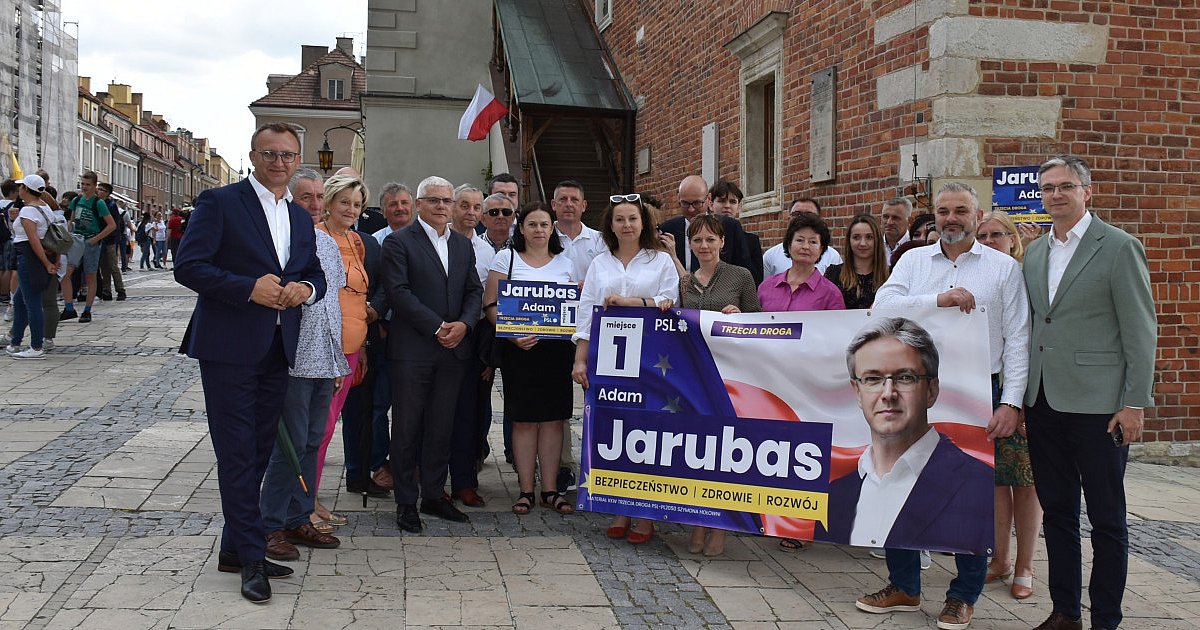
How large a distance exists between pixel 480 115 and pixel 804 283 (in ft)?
36.4

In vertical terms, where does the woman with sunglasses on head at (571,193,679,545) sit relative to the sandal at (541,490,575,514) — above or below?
above

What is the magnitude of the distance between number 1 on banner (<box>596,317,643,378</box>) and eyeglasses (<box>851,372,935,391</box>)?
1.28 m

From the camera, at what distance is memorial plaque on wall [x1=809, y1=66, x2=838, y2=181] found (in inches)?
395

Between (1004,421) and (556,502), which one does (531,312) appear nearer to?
(556,502)

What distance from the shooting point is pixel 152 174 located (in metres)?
102

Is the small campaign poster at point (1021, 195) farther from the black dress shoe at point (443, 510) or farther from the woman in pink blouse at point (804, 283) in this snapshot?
the black dress shoe at point (443, 510)

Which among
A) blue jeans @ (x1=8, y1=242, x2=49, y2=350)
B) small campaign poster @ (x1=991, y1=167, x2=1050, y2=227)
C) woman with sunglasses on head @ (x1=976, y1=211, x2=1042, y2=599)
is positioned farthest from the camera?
blue jeans @ (x1=8, y1=242, x2=49, y2=350)

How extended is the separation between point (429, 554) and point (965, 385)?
269 cm

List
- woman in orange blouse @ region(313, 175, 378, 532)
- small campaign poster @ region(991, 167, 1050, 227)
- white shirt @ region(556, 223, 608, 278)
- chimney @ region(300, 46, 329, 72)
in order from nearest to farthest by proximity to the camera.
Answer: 1. woman in orange blouse @ region(313, 175, 378, 532)
2. white shirt @ region(556, 223, 608, 278)
3. small campaign poster @ region(991, 167, 1050, 227)
4. chimney @ region(300, 46, 329, 72)

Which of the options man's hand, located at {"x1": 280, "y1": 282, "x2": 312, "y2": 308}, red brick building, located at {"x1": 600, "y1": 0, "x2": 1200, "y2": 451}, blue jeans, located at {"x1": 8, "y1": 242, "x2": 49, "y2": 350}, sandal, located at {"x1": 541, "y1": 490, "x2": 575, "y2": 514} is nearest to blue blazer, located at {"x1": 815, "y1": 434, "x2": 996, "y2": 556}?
sandal, located at {"x1": 541, "y1": 490, "x2": 575, "y2": 514}

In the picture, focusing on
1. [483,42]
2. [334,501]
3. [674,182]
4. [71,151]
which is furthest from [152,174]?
[334,501]

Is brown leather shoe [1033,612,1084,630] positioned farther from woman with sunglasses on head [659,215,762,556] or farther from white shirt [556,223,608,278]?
white shirt [556,223,608,278]

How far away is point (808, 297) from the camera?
18.6 ft

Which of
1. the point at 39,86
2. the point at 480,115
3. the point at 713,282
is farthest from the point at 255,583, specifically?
the point at 39,86
